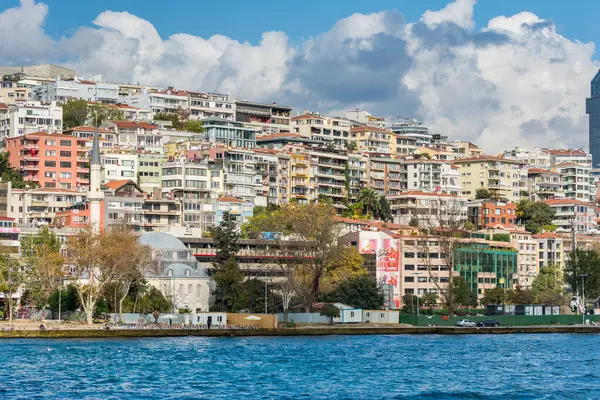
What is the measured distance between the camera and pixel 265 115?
573 feet

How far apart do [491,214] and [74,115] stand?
52.3m

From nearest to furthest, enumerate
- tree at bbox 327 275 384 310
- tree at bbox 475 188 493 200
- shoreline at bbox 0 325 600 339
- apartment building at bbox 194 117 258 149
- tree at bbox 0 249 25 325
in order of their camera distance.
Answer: shoreline at bbox 0 325 600 339 < tree at bbox 0 249 25 325 < tree at bbox 327 275 384 310 < apartment building at bbox 194 117 258 149 < tree at bbox 475 188 493 200

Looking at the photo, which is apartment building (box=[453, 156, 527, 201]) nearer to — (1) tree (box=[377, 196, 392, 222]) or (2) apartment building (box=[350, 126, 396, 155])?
(2) apartment building (box=[350, 126, 396, 155])

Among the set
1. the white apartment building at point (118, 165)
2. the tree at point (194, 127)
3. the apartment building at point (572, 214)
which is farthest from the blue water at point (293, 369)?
the apartment building at point (572, 214)

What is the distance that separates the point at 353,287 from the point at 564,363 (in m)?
35.0

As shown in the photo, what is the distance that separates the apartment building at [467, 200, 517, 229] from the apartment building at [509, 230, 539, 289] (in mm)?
9845

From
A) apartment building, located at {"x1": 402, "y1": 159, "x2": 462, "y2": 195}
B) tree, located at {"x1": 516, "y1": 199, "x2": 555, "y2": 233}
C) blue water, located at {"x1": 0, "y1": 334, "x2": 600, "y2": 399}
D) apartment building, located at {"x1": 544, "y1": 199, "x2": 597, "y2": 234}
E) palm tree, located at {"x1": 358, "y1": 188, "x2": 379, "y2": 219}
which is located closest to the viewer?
blue water, located at {"x1": 0, "y1": 334, "x2": 600, "y2": 399}

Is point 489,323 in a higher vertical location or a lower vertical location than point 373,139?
lower

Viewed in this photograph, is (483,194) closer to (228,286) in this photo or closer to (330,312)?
(330,312)

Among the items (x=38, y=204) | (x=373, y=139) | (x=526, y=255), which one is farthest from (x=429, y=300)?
(x=373, y=139)

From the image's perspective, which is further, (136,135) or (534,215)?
(534,215)

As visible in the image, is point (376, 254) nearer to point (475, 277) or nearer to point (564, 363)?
point (475, 277)

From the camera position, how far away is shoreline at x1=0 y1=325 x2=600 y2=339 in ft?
284

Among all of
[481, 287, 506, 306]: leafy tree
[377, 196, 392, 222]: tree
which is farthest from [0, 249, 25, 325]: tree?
[377, 196, 392, 222]: tree
